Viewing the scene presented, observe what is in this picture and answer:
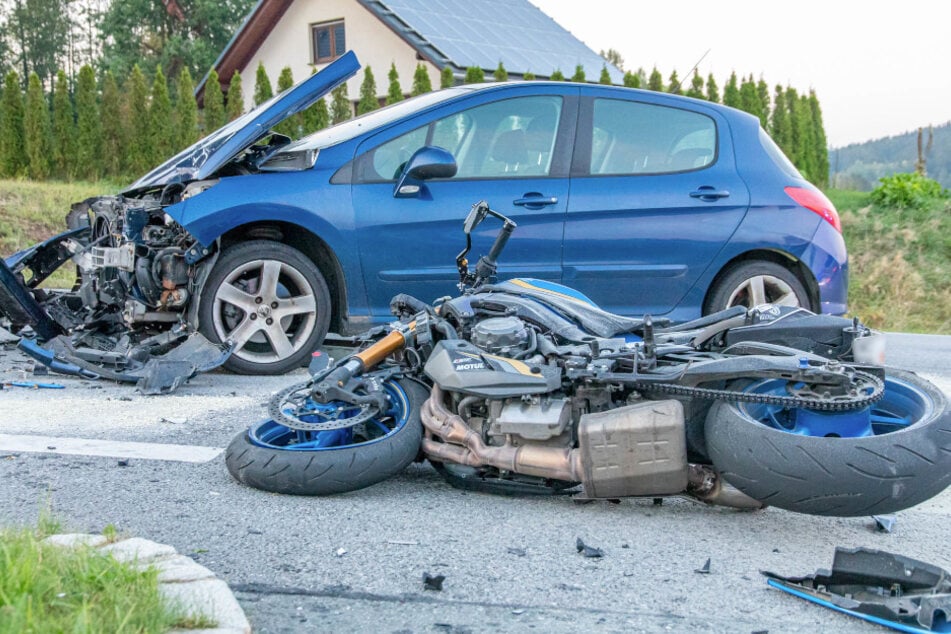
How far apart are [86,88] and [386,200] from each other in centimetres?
1458

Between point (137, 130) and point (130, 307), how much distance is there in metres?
13.9

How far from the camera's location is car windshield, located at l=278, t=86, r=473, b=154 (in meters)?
6.54

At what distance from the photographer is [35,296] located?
6836 millimetres

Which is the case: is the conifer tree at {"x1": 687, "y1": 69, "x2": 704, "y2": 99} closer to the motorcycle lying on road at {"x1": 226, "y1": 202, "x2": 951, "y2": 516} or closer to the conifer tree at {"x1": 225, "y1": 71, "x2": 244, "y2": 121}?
the conifer tree at {"x1": 225, "y1": 71, "x2": 244, "y2": 121}

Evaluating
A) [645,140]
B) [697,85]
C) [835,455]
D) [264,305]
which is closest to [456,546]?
[835,455]

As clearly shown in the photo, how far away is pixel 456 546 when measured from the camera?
3426mm

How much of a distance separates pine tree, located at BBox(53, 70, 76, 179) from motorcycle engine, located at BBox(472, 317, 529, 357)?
1650 cm

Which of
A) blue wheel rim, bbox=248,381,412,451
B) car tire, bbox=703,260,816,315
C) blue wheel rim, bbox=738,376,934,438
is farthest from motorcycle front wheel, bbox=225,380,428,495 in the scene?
car tire, bbox=703,260,816,315

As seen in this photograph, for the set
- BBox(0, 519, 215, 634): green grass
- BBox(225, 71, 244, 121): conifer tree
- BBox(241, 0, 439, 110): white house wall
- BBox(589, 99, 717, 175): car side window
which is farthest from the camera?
BBox(241, 0, 439, 110): white house wall

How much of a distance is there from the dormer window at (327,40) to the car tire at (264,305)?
72.3 ft

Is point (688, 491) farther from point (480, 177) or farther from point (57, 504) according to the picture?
point (480, 177)

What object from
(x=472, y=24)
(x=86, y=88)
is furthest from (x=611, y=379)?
(x=472, y=24)

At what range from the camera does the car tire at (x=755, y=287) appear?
265 inches

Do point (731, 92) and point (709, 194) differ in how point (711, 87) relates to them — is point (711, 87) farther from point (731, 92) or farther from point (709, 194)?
point (709, 194)
